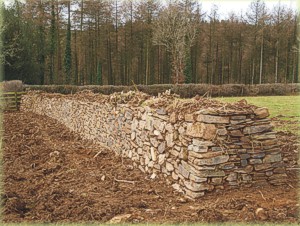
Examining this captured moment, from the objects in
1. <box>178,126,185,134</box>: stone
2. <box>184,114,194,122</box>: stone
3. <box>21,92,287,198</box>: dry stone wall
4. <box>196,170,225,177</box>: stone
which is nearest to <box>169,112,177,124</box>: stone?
<box>21,92,287,198</box>: dry stone wall

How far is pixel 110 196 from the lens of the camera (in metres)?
4.87

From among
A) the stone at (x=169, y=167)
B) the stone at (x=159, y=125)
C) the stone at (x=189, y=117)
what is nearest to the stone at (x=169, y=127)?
the stone at (x=159, y=125)

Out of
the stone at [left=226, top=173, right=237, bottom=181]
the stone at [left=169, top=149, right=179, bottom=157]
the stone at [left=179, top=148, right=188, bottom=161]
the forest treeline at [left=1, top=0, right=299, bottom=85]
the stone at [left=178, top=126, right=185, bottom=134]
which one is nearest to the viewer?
the stone at [left=226, top=173, right=237, bottom=181]

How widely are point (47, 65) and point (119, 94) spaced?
31.5m

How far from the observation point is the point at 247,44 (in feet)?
126

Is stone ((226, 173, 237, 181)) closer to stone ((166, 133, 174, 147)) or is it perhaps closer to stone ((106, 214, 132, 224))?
stone ((166, 133, 174, 147))

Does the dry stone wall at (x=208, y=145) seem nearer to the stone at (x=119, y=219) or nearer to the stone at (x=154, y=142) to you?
the stone at (x=154, y=142)

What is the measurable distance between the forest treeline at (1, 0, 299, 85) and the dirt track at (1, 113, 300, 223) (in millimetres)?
24147

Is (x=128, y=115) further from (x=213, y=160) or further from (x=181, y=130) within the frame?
(x=213, y=160)

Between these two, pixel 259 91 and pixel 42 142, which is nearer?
pixel 42 142

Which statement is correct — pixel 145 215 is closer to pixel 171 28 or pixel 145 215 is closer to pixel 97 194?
pixel 97 194

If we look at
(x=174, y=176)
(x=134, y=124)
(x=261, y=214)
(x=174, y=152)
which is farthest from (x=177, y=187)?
(x=134, y=124)

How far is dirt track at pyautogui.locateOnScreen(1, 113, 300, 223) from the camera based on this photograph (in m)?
3.72

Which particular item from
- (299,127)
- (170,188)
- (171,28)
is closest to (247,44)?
(171,28)
